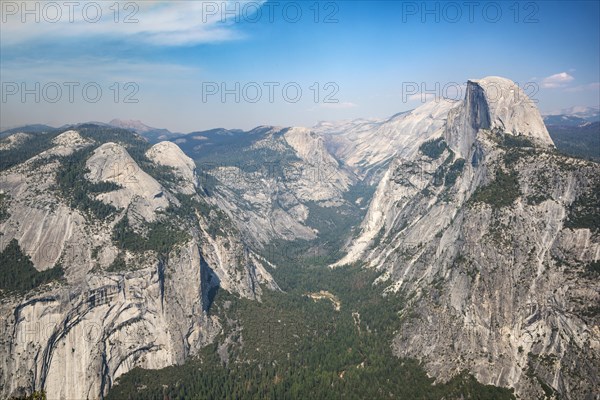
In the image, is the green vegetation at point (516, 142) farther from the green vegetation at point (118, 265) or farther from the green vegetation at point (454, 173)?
the green vegetation at point (118, 265)

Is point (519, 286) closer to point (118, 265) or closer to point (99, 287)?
point (118, 265)

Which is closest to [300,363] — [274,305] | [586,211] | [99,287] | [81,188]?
[274,305]

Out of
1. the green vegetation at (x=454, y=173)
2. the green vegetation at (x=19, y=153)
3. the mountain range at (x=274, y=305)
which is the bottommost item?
the mountain range at (x=274, y=305)

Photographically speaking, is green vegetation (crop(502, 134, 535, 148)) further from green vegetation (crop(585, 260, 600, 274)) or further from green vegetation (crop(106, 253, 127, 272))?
green vegetation (crop(106, 253, 127, 272))

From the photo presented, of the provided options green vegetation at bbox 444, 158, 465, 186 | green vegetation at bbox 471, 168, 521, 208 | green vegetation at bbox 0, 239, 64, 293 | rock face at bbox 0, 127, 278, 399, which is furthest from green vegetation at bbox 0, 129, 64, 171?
green vegetation at bbox 444, 158, 465, 186

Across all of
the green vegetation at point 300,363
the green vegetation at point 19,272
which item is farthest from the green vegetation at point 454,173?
the green vegetation at point 19,272

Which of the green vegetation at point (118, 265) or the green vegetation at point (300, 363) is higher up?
the green vegetation at point (118, 265)

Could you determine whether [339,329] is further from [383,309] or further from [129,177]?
[129,177]

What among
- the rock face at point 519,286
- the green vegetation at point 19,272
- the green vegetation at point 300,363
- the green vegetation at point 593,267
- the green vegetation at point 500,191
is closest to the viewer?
the rock face at point 519,286
